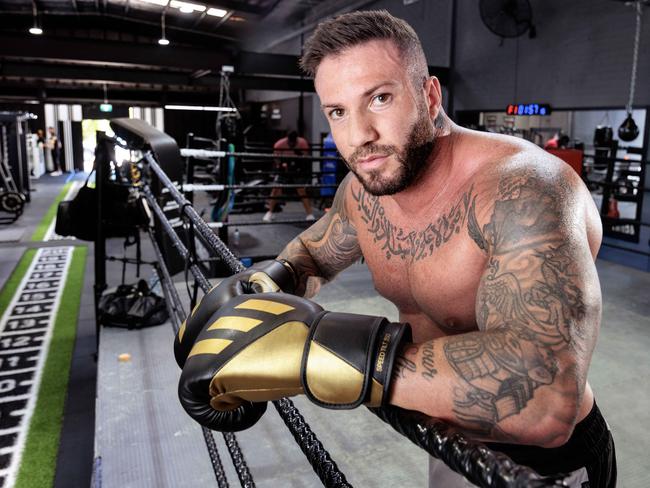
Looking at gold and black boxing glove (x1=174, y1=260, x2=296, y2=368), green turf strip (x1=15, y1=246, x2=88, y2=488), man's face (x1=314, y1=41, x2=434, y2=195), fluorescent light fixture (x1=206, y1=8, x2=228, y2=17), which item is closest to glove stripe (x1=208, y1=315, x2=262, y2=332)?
gold and black boxing glove (x1=174, y1=260, x2=296, y2=368)

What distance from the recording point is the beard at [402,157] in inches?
38.6

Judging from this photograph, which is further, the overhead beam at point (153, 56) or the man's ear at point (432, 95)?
the overhead beam at point (153, 56)

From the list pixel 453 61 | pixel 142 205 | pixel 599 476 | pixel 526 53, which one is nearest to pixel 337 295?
pixel 142 205

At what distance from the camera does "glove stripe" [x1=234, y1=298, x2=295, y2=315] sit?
73cm

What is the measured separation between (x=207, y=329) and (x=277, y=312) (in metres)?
0.11

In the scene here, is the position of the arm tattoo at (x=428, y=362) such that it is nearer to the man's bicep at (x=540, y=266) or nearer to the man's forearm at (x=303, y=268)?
the man's bicep at (x=540, y=266)

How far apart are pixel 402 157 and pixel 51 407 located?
2.49 meters

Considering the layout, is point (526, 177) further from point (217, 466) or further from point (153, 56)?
point (153, 56)

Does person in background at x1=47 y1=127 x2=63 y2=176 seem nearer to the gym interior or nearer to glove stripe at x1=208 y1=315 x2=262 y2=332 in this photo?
the gym interior

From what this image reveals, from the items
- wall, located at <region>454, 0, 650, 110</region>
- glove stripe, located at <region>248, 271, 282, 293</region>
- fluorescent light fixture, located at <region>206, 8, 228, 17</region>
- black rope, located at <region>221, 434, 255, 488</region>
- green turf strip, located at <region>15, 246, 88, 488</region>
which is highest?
fluorescent light fixture, located at <region>206, 8, 228, 17</region>

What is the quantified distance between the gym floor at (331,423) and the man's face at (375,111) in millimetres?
1156

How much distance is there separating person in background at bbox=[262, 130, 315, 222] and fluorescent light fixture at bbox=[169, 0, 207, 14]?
3.67m

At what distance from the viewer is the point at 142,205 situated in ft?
10.9

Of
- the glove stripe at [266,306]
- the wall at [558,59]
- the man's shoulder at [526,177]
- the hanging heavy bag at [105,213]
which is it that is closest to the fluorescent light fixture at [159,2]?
the wall at [558,59]
